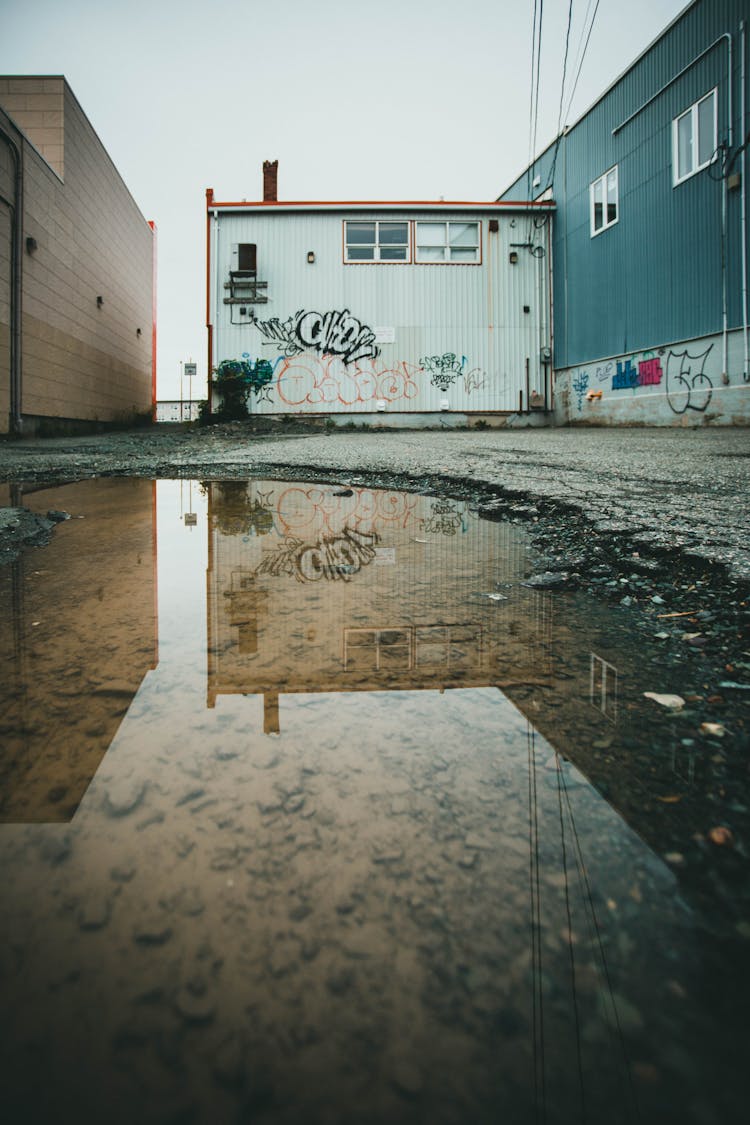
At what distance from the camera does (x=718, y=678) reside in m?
1.30

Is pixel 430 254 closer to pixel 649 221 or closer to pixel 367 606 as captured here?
pixel 649 221

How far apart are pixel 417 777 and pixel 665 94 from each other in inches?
587

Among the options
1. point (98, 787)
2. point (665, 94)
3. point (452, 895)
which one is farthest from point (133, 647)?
point (665, 94)

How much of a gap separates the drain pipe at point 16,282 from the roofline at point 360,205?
496 centimetres

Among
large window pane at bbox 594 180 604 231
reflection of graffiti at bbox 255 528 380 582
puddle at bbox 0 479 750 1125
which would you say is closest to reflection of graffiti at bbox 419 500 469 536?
reflection of graffiti at bbox 255 528 380 582

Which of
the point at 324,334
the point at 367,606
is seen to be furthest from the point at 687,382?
the point at 367,606

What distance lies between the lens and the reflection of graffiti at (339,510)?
305 cm

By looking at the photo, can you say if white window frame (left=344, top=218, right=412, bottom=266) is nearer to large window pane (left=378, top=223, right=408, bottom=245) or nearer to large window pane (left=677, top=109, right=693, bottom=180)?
large window pane (left=378, top=223, right=408, bottom=245)

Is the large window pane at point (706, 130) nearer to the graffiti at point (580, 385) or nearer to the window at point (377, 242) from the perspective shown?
the graffiti at point (580, 385)

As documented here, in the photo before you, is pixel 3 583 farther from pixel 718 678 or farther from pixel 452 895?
pixel 718 678

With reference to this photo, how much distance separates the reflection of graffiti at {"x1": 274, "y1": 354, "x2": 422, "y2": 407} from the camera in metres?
15.5

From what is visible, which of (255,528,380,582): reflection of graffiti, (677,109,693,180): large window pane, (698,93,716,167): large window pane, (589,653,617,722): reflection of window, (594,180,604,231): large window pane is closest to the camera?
(589,653,617,722): reflection of window

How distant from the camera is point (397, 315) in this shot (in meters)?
15.7

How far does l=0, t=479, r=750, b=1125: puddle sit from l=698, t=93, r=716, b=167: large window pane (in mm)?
12827
